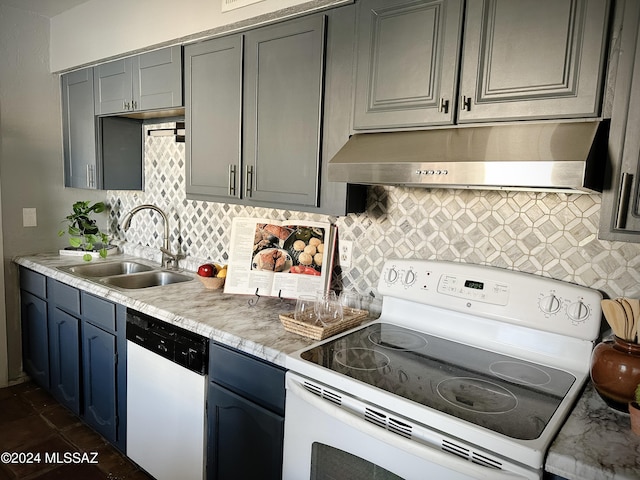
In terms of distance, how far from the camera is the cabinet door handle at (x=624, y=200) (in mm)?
1188

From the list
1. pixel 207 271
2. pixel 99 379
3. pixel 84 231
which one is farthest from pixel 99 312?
pixel 84 231

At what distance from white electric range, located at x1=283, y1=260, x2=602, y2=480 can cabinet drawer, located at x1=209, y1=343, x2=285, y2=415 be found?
8 cm

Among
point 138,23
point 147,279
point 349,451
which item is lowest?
point 349,451

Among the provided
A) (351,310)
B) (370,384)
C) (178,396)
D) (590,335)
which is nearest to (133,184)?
(178,396)

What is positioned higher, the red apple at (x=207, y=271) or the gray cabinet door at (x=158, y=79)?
the gray cabinet door at (x=158, y=79)

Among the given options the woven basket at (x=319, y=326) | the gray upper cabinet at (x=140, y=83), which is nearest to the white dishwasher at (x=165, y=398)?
the woven basket at (x=319, y=326)

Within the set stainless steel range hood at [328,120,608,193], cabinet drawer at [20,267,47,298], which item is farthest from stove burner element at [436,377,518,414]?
cabinet drawer at [20,267,47,298]

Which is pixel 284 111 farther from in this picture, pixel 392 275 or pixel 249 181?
pixel 392 275

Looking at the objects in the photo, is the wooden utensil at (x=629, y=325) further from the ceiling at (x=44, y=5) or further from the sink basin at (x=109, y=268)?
the ceiling at (x=44, y=5)

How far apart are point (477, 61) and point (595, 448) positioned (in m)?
1.11

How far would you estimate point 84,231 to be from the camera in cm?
319

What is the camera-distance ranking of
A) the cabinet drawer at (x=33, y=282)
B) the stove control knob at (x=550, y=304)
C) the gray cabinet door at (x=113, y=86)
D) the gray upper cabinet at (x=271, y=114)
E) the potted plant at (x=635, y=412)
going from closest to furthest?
the potted plant at (x=635, y=412) → the stove control knob at (x=550, y=304) → the gray upper cabinet at (x=271, y=114) → the gray cabinet door at (x=113, y=86) → the cabinet drawer at (x=33, y=282)

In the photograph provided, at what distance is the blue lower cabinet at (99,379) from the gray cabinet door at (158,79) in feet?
4.08

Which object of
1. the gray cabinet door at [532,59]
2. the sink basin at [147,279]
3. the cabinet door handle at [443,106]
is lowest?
the sink basin at [147,279]
